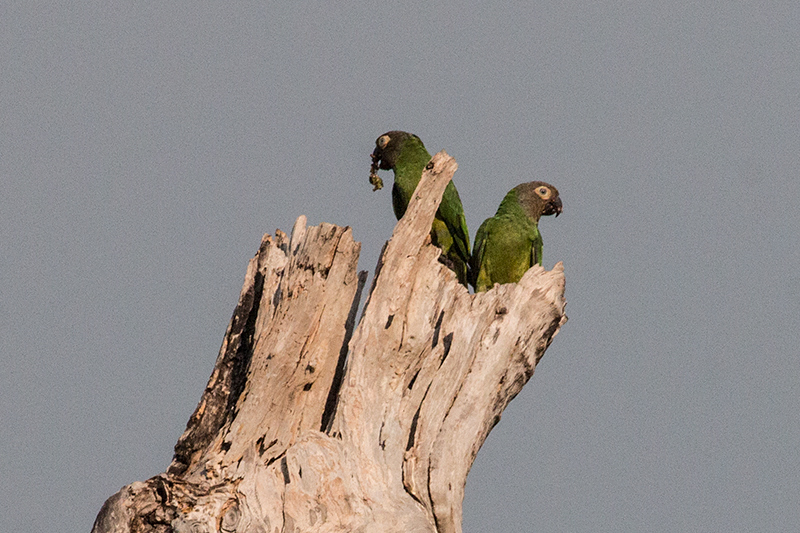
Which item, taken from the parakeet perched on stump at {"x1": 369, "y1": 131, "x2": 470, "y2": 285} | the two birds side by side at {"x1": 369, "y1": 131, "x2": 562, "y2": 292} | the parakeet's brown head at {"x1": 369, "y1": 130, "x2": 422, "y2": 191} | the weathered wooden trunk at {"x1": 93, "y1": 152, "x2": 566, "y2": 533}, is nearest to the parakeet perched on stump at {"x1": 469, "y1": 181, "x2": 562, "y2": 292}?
the two birds side by side at {"x1": 369, "y1": 131, "x2": 562, "y2": 292}

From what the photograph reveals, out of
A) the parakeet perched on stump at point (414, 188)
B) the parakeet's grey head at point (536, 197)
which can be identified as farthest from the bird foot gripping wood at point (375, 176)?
the parakeet's grey head at point (536, 197)

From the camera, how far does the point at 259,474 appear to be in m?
6.54

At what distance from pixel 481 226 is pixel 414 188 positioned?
38.8 inches

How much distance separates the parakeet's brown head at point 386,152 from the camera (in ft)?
33.4

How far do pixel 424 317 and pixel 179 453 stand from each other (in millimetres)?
2416

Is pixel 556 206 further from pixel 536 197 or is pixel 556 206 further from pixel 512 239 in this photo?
pixel 512 239

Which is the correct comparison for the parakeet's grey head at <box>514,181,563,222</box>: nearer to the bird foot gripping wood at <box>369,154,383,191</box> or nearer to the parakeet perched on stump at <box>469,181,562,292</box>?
the parakeet perched on stump at <box>469,181,562,292</box>

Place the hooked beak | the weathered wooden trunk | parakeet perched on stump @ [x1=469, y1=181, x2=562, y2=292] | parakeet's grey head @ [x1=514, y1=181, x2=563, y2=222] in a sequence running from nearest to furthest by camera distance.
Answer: the weathered wooden trunk < parakeet perched on stump @ [x1=469, y1=181, x2=562, y2=292] < parakeet's grey head @ [x1=514, y1=181, x2=563, y2=222] < the hooked beak

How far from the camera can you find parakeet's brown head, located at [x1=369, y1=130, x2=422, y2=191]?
10172mm

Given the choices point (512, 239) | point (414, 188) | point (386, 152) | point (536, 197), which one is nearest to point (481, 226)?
point (512, 239)

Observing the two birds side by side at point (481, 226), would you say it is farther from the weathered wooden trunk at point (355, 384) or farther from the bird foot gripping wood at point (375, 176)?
the weathered wooden trunk at point (355, 384)

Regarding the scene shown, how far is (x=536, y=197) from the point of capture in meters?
10.3

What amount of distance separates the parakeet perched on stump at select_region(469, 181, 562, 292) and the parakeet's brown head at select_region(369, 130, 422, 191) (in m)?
1.39

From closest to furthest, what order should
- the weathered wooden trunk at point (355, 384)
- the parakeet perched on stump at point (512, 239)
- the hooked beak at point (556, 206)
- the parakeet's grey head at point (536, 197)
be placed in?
1. the weathered wooden trunk at point (355, 384)
2. the parakeet perched on stump at point (512, 239)
3. the parakeet's grey head at point (536, 197)
4. the hooked beak at point (556, 206)
